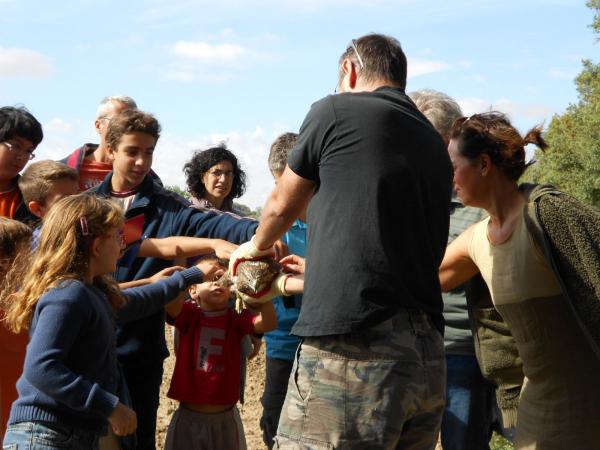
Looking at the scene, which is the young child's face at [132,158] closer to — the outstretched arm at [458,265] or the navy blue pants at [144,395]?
the navy blue pants at [144,395]

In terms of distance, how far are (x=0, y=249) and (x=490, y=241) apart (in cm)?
218

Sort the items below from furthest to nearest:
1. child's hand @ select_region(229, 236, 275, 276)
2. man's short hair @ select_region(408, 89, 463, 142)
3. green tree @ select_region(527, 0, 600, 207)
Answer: green tree @ select_region(527, 0, 600, 207) → man's short hair @ select_region(408, 89, 463, 142) → child's hand @ select_region(229, 236, 275, 276)

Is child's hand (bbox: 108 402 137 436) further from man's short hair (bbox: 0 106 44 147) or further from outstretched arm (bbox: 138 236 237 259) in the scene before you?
man's short hair (bbox: 0 106 44 147)

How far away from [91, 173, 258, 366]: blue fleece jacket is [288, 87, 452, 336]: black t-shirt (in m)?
1.63

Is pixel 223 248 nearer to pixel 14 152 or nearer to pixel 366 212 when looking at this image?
pixel 14 152

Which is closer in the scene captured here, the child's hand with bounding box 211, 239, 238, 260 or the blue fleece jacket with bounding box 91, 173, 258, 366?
the child's hand with bounding box 211, 239, 238, 260

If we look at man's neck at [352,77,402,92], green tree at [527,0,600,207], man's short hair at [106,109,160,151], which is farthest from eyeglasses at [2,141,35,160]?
green tree at [527,0,600,207]

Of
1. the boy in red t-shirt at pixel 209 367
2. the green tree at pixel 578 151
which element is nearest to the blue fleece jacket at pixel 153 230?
the boy in red t-shirt at pixel 209 367

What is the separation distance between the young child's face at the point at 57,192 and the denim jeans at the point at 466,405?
6.92 ft

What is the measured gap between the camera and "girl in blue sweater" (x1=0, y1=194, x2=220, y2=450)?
3.48 metres

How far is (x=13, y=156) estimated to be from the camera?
4934 millimetres

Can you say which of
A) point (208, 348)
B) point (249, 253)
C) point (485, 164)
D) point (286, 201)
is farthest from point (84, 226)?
point (208, 348)

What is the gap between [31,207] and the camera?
4.73 metres

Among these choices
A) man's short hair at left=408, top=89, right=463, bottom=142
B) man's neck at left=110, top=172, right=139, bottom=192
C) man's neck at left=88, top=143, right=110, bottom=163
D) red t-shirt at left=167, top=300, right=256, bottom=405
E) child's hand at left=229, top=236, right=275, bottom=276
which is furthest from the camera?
man's neck at left=88, top=143, right=110, bottom=163
